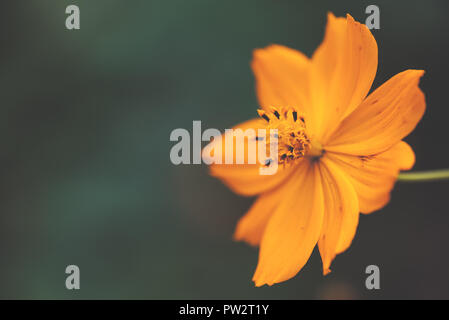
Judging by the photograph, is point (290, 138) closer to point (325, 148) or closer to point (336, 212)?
point (325, 148)

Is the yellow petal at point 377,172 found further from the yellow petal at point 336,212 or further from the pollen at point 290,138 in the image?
the pollen at point 290,138

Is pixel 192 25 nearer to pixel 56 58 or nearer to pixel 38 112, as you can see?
pixel 56 58

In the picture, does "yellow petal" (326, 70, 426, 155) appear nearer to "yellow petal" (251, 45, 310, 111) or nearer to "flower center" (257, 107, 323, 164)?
"flower center" (257, 107, 323, 164)

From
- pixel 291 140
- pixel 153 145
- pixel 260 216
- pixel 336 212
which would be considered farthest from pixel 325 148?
pixel 153 145

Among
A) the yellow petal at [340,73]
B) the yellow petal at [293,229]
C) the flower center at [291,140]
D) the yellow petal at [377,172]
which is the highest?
the yellow petal at [340,73]

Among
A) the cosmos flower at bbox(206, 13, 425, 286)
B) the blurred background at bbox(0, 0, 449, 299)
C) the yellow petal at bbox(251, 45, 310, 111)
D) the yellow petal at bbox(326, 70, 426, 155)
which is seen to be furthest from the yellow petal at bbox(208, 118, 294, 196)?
the blurred background at bbox(0, 0, 449, 299)

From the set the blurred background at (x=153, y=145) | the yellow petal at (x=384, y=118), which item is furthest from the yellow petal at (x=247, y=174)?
the blurred background at (x=153, y=145)

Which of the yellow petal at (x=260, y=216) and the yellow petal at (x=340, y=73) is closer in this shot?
the yellow petal at (x=340, y=73)
